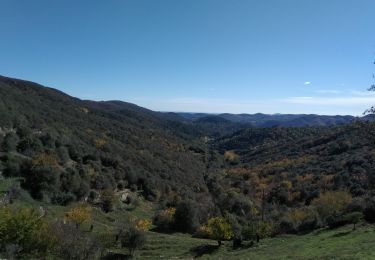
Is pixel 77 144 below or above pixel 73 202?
above

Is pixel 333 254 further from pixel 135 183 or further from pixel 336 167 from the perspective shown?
pixel 336 167

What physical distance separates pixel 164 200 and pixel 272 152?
345ft

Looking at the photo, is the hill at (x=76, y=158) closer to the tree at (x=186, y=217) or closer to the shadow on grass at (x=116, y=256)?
the tree at (x=186, y=217)

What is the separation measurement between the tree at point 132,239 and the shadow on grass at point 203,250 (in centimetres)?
666

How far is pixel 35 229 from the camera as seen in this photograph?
120 feet

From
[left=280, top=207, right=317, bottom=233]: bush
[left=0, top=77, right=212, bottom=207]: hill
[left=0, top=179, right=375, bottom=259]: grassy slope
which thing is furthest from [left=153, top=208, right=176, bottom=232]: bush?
[left=280, top=207, right=317, bottom=233]: bush

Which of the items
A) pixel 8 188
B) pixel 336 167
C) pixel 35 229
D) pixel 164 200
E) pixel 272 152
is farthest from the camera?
pixel 272 152

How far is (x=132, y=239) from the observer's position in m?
54.4

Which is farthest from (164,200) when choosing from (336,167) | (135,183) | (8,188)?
(336,167)

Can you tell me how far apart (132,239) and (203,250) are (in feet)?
31.3

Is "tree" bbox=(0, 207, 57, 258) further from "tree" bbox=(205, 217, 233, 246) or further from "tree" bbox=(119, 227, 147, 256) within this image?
"tree" bbox=(205, 217, 233, 246)

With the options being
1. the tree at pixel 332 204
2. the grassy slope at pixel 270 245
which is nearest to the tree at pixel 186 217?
the grassy slope at pixel 270 245

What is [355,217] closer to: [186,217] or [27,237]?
[186,217]

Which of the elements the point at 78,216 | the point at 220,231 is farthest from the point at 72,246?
the point at 220,231
